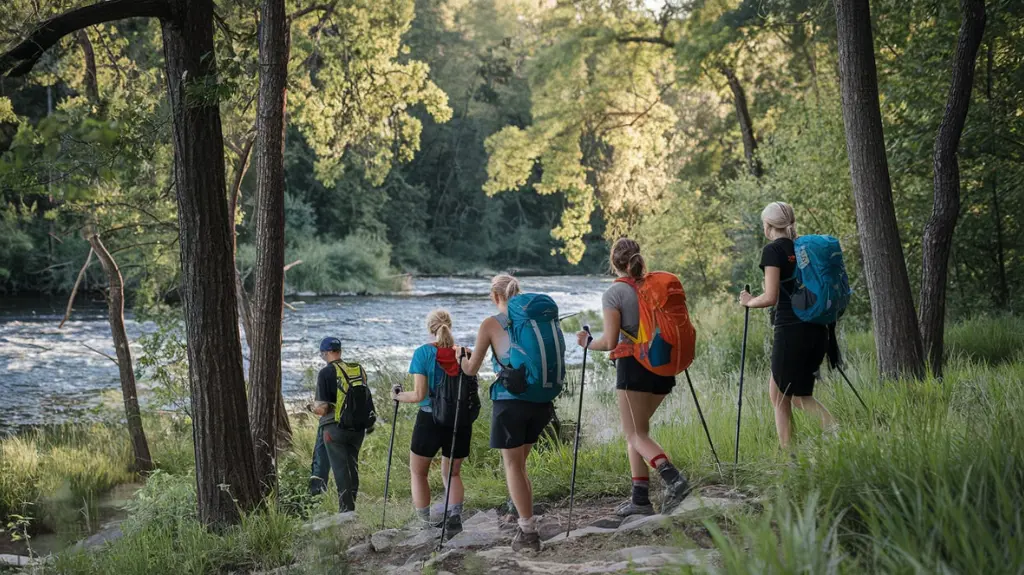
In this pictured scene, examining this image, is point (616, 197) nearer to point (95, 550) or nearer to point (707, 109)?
point (707, 109)

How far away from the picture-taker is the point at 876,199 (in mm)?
7254

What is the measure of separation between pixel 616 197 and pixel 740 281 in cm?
867

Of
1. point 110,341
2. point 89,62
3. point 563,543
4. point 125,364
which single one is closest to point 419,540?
point 563,543

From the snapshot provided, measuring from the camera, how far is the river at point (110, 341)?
53.7ft

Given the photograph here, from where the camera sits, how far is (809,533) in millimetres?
2834

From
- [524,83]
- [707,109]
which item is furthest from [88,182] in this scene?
[524,83]

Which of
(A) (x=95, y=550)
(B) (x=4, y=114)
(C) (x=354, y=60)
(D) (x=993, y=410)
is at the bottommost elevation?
(A) (x=95, y=550)

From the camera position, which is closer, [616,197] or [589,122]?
[589,122]

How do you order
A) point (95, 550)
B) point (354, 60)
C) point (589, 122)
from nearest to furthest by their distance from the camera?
point (95, 550) → point (354, 60) → point (589, 122)

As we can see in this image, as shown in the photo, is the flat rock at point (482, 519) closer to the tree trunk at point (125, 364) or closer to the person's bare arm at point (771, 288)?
the person's bare arm at point (771, 288)

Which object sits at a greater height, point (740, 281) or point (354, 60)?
point (354, 60)

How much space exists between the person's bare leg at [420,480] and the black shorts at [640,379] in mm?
1810

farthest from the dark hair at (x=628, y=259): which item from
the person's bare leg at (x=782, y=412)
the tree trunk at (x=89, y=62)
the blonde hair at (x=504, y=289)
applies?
the tree trunk at (x=89, y=62)

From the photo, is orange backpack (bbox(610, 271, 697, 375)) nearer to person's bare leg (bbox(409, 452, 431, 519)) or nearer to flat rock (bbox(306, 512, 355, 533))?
person's bare leg (bbox(409, 452, 431, 519))
